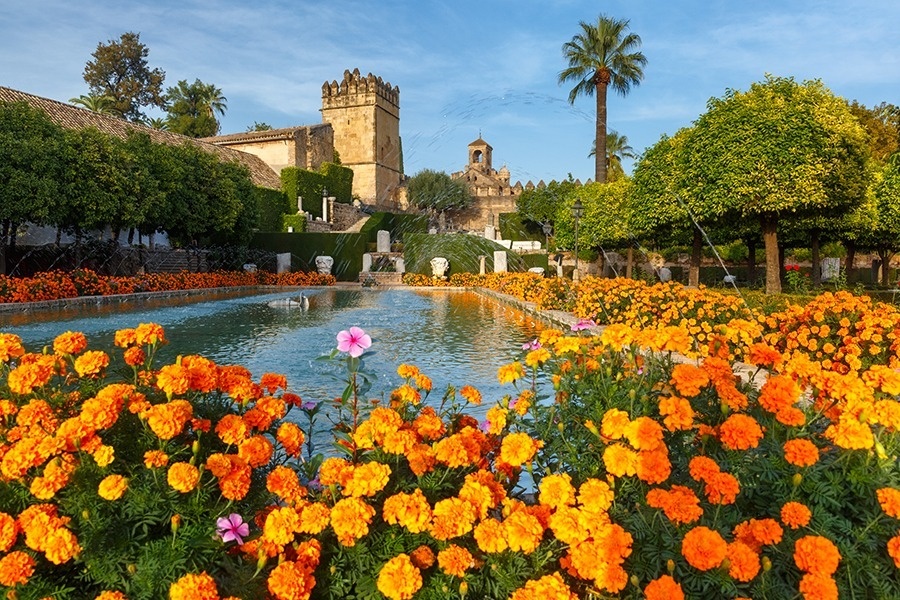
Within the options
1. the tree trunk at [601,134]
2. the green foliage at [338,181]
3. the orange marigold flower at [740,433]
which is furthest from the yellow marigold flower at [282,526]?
the green foliage at [338,181]

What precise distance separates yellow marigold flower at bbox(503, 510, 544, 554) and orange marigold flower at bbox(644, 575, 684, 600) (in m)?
0.33

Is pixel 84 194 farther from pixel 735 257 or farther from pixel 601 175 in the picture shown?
pixel 735 257

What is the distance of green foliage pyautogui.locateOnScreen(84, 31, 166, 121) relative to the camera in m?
47.1

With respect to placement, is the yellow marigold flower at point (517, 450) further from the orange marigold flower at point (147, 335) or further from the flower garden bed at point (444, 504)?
the orange marigold flower at point (147, 335)

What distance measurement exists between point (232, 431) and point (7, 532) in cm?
65

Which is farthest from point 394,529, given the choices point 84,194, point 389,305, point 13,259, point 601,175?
point 601,175

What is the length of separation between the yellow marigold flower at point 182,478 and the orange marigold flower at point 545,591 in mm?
992

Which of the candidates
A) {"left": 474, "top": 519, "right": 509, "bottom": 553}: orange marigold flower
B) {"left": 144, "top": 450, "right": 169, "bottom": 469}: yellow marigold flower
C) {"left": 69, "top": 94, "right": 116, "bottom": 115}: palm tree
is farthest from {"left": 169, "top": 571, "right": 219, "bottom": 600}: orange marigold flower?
{"left": 69, "top": 94, "right": 116, "bottom": 115}: palm tree

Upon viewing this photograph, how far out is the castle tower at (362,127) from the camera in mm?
51875

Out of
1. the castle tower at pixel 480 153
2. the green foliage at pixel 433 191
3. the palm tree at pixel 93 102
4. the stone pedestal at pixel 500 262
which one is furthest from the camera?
the castle tower at pixel 480 153

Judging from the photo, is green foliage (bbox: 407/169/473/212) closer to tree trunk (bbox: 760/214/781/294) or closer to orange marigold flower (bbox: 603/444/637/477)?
tree trunk (bbox: 760/214/781/294)

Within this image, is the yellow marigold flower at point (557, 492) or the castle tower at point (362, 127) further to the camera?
the castle tower at point (362, 127)

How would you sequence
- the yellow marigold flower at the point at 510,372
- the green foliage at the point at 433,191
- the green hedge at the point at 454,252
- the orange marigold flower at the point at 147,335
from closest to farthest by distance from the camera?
the orange marigold flower at the point at 147,335
the yellow marigold flower at the point at 510,372
the green hedge at the point at 454,252
the green foliage at the point at 433,191

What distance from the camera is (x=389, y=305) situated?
626 inches
